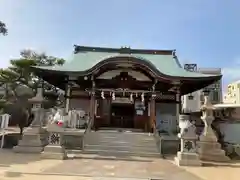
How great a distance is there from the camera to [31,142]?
10.3 metres

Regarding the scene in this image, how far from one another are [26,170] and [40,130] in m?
4.48

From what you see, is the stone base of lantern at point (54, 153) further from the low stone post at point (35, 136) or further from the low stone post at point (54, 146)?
the low stone post at point (35, 136)

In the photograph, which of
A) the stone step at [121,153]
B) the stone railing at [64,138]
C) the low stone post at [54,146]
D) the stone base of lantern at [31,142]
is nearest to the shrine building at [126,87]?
the stone railing at [64,138]

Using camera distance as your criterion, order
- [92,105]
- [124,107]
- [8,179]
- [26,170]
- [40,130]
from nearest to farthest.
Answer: [8,179] → [26,170] → [40,130] → [92,105] → [124,107]

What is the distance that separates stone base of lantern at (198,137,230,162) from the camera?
31.5 feet

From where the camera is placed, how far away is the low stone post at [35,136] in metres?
10.1

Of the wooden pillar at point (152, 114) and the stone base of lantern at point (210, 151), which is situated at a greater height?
the wooden pillar at point (152, 114)

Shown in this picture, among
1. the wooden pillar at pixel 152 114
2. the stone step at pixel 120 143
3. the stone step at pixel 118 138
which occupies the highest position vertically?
the wooden pillar at pixel 152 114

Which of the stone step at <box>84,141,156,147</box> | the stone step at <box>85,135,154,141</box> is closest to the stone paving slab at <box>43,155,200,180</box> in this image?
the stone step at <box>84,141,156,147</box>

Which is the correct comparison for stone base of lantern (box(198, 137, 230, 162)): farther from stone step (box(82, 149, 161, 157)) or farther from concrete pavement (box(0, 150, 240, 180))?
stone step (box(82, 149, 161, 157))

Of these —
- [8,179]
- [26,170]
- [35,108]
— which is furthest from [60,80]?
[8,179]

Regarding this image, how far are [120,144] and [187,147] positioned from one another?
10.9 feet

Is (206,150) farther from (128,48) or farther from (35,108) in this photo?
(128,48)

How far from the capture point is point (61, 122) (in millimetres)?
9289
